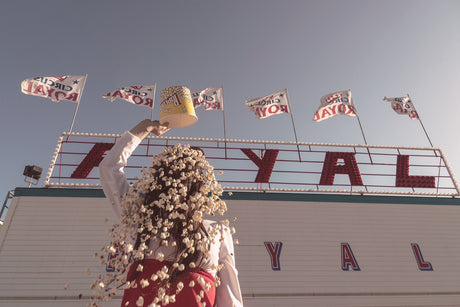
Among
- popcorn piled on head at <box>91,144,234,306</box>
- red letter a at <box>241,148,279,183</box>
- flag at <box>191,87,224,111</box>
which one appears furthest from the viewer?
flag at <box>191,87,224,111</box>

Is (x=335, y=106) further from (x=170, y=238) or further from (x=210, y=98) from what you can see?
(x=170, y=238)

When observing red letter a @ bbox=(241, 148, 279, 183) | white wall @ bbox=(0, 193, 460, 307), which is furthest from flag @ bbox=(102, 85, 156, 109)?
red letter a @ bbox=(241, 148, 279, 183)

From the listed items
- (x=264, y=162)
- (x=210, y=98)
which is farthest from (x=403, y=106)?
(x=210, y=98)

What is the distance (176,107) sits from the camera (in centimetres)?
293

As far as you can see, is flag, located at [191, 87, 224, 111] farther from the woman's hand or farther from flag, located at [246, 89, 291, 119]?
the woman's hand

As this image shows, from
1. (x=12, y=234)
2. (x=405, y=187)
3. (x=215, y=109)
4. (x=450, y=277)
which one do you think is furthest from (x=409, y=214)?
(x=12, y=234)

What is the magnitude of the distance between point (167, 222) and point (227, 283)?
2.58ft

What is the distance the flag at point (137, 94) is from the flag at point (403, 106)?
11997 millimetres

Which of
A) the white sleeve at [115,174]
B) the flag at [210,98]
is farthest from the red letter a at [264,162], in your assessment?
the white sleeve at [115,174]

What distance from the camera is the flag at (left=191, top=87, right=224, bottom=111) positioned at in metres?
12.8

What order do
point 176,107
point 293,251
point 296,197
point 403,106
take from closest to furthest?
point 176,107 → point 293,251 → point 296,197 → point 403,106

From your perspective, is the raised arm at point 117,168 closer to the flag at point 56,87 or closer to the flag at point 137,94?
the flag at point 137,94

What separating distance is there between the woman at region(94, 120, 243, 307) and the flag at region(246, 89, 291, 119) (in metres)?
11.0

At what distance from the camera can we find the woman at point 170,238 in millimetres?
1825
